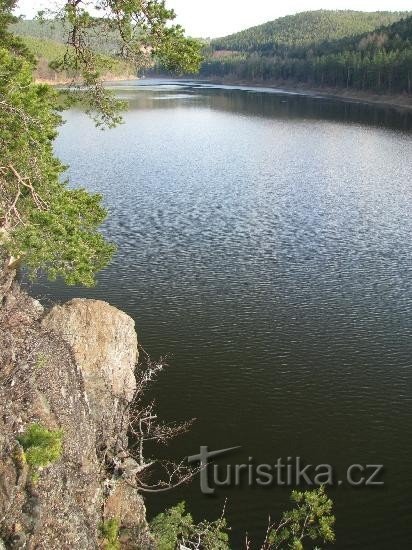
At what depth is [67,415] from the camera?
15508mm

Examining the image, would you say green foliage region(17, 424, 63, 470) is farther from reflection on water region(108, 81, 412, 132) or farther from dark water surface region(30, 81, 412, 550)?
reflection on water region(108, 81, 412, 132)

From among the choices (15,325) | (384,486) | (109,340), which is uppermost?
(15,325)

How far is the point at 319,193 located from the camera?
58.1m

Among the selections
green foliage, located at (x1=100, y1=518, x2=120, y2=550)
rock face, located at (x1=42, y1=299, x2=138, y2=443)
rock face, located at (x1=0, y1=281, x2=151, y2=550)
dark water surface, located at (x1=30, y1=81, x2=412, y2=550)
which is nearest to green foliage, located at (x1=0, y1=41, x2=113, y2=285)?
rock face, located at (x1=0, y1=281, x2=151, y2=550)

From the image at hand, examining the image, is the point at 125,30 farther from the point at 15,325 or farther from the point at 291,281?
the point at 291,281

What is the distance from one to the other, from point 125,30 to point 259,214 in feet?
115

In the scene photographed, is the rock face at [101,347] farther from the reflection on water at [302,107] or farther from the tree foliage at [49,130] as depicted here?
the reflection on water at [302,107]

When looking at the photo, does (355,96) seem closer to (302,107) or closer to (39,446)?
(302,107)

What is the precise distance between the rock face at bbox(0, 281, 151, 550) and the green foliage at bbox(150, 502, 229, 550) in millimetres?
564

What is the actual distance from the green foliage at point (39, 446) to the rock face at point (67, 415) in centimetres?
22

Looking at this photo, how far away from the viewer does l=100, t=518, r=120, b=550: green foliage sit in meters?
14.5

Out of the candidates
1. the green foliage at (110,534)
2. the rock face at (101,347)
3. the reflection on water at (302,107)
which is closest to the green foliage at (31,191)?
the rock face at (101,347)

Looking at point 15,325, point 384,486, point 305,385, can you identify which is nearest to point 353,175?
point 305,385

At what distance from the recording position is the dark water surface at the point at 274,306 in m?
21.8
